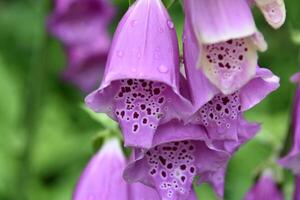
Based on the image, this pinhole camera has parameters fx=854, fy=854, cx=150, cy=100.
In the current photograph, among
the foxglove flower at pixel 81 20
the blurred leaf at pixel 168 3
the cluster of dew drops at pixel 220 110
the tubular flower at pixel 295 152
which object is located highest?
the blurred leaf at pixel 168 3

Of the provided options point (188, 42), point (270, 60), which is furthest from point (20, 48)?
point (188, 42)

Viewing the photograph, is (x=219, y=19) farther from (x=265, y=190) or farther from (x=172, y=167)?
(x=265, y=190)

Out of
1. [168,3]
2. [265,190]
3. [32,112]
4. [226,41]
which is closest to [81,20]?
[32,112]

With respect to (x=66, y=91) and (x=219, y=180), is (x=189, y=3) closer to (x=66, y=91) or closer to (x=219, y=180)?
(x=219, y=180)

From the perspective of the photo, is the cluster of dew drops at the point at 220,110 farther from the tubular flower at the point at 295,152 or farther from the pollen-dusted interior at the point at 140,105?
the tubular flower at the point at 295,152

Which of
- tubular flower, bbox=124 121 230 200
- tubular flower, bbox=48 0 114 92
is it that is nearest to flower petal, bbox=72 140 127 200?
tubular flower, bbox=124 121 230 200

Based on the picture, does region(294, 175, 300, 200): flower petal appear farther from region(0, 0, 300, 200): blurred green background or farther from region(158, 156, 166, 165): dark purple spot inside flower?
region(158, 156, 166, 165): dark purple spot inside flower

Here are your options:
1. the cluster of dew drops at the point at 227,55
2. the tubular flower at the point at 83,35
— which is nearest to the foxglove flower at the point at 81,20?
the tubular flower at the point at 83,35
